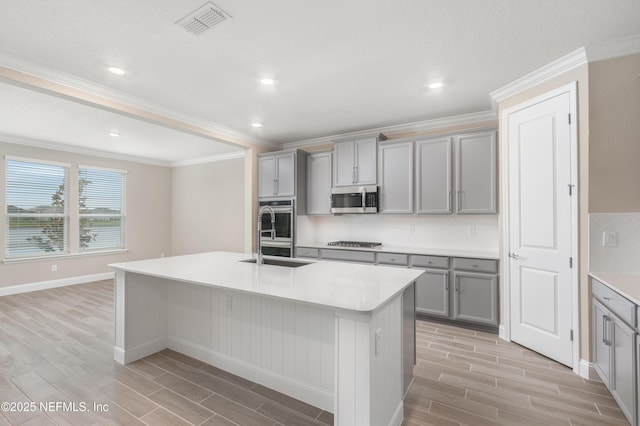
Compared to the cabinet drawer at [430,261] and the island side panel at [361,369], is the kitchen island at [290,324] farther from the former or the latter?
the cabinet drawer at [430,261]

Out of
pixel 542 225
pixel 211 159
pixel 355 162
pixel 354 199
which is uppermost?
pixel 211 159

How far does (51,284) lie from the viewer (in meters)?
5.48

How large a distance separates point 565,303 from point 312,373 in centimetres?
230

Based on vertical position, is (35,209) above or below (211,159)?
below

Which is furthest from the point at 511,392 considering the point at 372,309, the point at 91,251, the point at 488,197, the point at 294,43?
the point at 91,251

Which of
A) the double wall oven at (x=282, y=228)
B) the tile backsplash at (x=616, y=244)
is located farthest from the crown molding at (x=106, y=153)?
the tile backsplash at (x=616, y=244)

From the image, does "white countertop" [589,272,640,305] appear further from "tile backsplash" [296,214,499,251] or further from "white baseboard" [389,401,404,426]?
"tile backsplash" [296,214,499,251]

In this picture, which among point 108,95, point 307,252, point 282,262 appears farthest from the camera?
point 307,252

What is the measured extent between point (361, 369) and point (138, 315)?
7.50 feet

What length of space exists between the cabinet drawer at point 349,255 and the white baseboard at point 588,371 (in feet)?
7.50

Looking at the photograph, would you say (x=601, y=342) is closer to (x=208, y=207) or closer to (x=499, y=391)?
(x=499, y=391)

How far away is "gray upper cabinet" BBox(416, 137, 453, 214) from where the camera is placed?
384 centimetres

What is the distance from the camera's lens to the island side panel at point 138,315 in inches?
106

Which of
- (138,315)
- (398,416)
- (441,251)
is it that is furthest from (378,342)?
(441,251)
